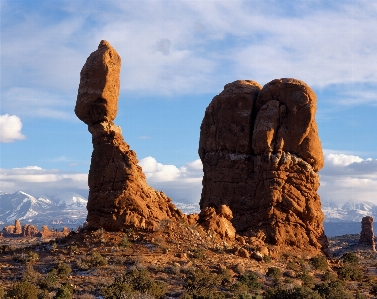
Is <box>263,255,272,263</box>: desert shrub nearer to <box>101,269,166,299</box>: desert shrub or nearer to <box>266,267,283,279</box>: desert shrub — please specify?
<box>266,267,283,279</box>: desert shrub

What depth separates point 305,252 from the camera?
33.6 meters

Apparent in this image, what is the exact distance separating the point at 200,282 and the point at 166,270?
1.99 meters

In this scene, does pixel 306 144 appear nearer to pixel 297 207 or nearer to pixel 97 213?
pixel 297 207

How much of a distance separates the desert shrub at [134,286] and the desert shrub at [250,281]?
3809 millimetres

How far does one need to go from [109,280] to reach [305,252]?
15010 mm

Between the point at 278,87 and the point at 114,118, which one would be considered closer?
the point at 114,118

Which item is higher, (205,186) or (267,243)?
(205,186)

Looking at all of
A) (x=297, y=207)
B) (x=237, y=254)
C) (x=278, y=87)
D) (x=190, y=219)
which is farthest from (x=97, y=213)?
(x=278, y=87)

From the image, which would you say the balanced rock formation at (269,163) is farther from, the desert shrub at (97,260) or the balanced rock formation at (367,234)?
the balanced rock formation at (367,234)

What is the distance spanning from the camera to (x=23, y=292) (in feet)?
65.7

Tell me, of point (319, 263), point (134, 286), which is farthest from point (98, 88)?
point (319, 263)

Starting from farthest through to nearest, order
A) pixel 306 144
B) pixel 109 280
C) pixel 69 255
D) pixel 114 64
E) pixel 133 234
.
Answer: pixel 306 144
pixel 114 64
pixel 133 234
pixel 69 255
pixel 109 280

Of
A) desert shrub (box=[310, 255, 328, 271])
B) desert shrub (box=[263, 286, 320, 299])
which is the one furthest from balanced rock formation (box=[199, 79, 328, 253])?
desert shrub (box=[263, 286, 320, 299])

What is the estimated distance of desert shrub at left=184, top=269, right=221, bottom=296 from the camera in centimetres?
2218
